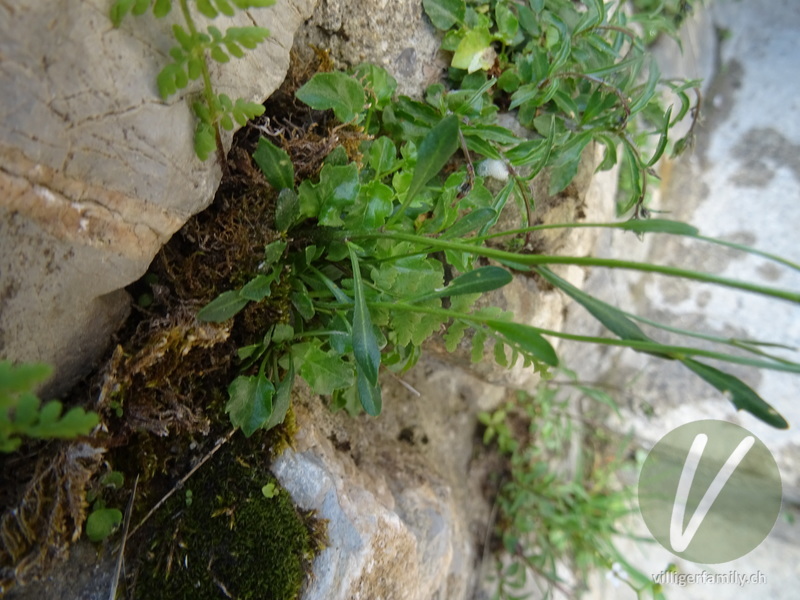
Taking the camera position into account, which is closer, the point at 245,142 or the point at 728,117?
the point at 245,142

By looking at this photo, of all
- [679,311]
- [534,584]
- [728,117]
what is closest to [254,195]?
[534,584]

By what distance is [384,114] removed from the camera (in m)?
1.48

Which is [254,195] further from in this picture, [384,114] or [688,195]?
A: [688,195]

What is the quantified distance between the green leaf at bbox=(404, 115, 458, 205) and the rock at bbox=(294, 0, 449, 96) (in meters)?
0.55

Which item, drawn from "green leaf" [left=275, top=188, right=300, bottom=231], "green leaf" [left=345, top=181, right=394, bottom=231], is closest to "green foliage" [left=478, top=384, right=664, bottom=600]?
"green leaf" [left=345, top=181, right=394, bottom=231]

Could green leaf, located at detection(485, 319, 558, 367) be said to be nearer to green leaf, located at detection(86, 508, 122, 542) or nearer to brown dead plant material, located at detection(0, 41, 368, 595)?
brown dead plant material, located at detection(0, 41, 368, 595)

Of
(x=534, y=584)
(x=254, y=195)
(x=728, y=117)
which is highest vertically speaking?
(x=254, y=195)

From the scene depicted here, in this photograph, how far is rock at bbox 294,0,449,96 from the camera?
1430 millimetres

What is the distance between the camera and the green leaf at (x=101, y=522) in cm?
112

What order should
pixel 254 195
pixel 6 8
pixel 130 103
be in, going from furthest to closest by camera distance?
1. pixel 254 195
2. pixel 130 103
3. pixel 6 8

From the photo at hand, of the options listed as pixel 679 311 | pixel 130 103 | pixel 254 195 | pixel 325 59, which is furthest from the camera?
pixel 679 311

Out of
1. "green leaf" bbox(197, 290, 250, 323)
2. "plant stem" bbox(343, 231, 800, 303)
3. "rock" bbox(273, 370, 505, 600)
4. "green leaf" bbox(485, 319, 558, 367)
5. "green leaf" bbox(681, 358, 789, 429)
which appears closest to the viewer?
"plant stem" bbox(343, 231, 800, 303)

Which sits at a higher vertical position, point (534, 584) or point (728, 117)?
point (728, 117)

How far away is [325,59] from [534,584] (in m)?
2.34
